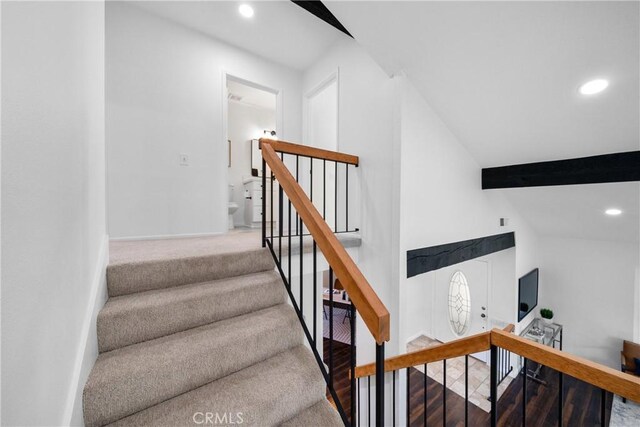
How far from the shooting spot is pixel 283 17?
285 cm

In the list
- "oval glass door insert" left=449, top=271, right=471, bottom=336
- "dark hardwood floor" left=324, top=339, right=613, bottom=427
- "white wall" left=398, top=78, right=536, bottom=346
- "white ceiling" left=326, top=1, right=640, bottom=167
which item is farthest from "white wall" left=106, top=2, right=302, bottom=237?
"oval glass door insert" left=449, top=271, right=471, bottom=336

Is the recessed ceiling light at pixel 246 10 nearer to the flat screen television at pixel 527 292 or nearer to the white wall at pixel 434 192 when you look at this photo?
the white wall at pixel 434 192

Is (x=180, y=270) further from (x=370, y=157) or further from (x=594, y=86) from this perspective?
(x=594, y=86)

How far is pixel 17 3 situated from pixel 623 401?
7.24 m

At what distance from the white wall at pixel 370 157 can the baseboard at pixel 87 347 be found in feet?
6.57

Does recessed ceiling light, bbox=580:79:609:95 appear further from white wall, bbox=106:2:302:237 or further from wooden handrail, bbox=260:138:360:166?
white wall, bbox=106:2:302:237

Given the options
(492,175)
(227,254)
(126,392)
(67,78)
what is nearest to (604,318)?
(492,175)

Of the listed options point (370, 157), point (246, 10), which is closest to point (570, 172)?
point (370, 157)

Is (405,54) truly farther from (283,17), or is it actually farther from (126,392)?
(126,392)

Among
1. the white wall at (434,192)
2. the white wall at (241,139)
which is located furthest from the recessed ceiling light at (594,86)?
the white wall at (241,139)

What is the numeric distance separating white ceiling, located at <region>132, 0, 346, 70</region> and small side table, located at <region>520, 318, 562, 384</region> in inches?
222

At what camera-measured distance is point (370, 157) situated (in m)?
2.63

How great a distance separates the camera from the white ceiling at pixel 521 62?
1679mm

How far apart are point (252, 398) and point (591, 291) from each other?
619 cm
